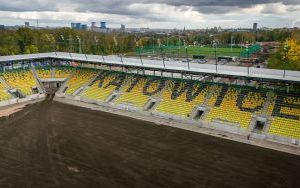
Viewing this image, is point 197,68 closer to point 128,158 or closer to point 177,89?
point 177,89

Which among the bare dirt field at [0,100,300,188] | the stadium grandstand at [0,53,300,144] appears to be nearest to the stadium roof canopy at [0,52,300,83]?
the stadium grandstand at [0,53,300,144]

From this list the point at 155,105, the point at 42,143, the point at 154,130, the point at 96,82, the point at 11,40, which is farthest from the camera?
the point at 11,40

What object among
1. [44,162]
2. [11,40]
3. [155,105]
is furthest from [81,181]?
[11,40]

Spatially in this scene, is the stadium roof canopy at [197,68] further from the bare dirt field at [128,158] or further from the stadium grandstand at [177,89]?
the bare dirt field at [128,158]

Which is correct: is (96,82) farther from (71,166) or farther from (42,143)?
(71,166)

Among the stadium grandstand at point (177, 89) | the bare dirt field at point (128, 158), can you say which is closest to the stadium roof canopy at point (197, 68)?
the stadium grandstand at point (177, 89)

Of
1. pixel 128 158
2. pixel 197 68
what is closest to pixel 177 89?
pixel 197 68
